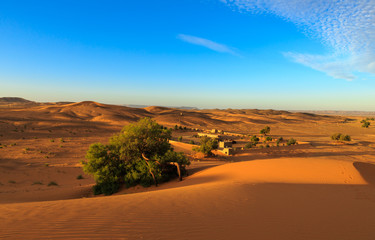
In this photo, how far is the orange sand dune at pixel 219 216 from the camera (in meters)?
4.45

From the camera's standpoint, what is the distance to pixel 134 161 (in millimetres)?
13773

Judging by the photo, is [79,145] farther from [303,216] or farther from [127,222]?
[303,216]

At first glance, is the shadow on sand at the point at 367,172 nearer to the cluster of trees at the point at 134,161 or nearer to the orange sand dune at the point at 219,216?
the orange sand dune at the point at 219,216

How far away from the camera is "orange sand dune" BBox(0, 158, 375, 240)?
4.45 meters

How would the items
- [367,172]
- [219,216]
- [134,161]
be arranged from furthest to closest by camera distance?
[134,161]
[367,172]
[219,216]

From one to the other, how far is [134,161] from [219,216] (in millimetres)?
9474

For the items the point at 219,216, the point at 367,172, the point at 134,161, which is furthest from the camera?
the point at 134,161

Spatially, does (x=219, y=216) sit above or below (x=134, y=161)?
above

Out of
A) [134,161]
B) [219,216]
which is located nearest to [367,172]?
[219,216]

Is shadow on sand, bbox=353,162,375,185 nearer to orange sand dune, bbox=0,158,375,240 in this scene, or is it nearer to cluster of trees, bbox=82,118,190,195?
orange sand dune, bbox=0,158,375,240

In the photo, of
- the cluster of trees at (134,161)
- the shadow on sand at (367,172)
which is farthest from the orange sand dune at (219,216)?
the cluster of trees at (134,161)

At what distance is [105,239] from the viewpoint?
4.01 m

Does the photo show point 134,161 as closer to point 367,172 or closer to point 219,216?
point 219,216

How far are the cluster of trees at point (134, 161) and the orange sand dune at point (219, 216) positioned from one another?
5.63 meters
